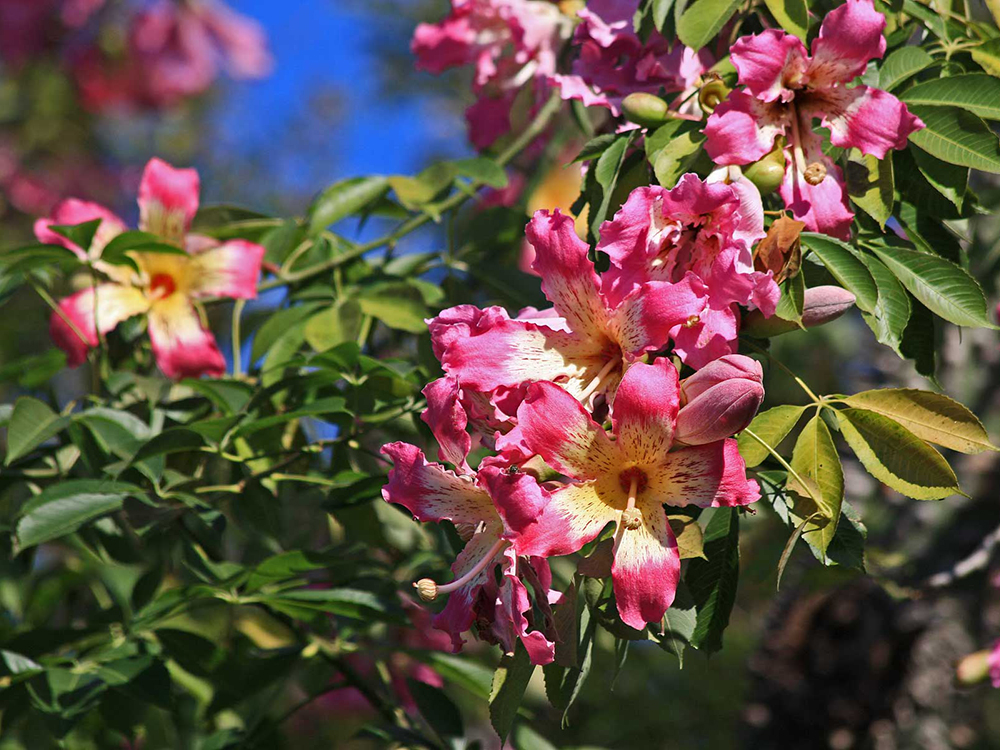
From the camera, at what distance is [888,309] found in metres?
0.81

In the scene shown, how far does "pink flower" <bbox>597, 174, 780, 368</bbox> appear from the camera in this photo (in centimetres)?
73

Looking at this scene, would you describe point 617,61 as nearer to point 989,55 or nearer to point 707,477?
point 989,55

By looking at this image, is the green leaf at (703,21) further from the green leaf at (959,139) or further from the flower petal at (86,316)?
the flower petal at (86,316)

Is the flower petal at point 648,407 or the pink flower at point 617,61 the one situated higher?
the pink flower at point 617,61

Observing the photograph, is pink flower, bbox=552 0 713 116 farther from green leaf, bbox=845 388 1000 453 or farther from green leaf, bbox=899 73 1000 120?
green leaf, bbox=845 388 1000 453

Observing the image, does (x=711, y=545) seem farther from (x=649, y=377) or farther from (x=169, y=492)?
(x=169, y=492)

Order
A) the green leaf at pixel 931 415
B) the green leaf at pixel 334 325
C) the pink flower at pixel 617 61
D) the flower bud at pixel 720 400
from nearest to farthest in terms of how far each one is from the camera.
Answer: the flower bud at pixel 720 400
the green leaf at pixel 931 415
the pink flower at pixel 617 61
the green leaf at pixel 334 325

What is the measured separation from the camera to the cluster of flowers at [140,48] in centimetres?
356

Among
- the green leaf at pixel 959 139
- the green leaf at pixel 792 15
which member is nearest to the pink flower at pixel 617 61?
the green leaf at pixel 792 15

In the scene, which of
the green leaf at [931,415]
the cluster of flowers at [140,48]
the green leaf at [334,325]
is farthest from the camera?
the cluster of flowers at [140,48]

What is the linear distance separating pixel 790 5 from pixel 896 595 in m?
0.70

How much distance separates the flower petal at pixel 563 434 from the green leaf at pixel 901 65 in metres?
0.42

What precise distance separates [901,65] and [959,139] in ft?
0.30

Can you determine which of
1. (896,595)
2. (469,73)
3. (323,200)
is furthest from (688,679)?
(469,73)
